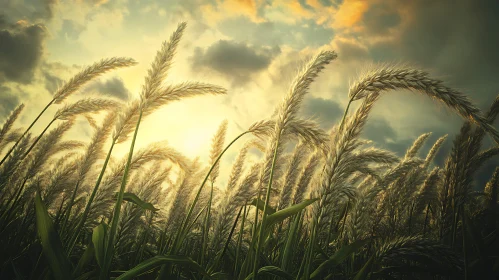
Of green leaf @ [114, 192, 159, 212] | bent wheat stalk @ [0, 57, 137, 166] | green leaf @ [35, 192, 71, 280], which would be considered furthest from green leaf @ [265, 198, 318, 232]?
bent wheat stalk @ [0, 57, 137, 166]

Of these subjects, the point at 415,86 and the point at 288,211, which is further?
the point at 415,86

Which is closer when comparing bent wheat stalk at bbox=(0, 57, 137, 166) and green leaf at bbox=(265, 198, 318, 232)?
green leaf at bbox=(265, 198, 318, 232)

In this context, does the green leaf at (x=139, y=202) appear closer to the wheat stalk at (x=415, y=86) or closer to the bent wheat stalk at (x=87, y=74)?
the wheat stalk at (x=415, y=86)

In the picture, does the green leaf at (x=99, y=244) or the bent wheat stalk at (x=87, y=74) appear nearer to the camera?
the green leaf at (x=99, y=244)

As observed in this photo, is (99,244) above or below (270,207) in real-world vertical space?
below

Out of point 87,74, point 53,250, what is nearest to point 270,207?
point 53,250

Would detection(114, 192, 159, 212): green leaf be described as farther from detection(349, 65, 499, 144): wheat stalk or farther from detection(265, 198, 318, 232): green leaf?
detection(349, 65, 499, 144): wheat stalk

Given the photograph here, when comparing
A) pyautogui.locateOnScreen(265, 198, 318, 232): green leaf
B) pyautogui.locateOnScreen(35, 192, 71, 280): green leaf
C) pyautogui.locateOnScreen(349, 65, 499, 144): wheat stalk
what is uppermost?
pyautogui.locateOnScreen(349, 65, 499, 144): wheat stalk

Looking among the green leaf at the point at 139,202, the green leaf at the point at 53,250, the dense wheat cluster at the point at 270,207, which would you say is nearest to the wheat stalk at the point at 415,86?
the dense wheat cluster at the point at 270,207

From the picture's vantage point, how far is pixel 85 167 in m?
3.66

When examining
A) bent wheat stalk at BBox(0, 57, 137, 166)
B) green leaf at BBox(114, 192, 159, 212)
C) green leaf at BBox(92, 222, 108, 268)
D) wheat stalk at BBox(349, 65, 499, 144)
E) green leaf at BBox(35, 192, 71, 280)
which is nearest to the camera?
green leaf at BBox(35, 192, 71, 280)

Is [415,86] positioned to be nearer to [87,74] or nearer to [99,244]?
Answer: [99,244]

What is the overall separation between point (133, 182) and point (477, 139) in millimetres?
6133

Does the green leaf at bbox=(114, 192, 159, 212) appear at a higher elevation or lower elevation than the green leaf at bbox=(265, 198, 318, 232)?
lower
